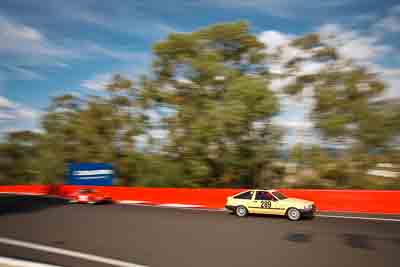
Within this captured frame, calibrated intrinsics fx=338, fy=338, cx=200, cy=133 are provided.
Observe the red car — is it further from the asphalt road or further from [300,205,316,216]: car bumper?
[300,205,316,216]: car bumper

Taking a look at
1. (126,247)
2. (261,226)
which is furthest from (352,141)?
(126,247)

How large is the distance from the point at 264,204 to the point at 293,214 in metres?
1.29

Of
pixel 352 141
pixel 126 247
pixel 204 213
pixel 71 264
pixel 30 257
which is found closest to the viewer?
pixel 71 264

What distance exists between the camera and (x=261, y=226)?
12.1 metres

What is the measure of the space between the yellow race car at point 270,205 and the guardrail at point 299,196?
8.86 feet

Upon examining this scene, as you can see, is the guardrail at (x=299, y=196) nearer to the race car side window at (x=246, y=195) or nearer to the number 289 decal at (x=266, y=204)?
the race car side window at (x=246, y=195)

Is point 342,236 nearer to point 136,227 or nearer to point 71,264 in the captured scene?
point 136,227

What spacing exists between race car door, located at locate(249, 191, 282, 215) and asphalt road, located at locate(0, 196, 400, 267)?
1.09 ft

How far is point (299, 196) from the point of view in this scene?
54.9 feet

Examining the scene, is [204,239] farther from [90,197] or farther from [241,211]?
[90,197]

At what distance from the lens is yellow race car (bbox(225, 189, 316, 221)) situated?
13.3m

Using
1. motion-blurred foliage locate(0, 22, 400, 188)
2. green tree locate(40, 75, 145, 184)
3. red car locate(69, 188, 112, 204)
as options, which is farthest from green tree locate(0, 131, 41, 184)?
red car locate(69, 188, 112, 204)

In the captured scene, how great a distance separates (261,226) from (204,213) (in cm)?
401

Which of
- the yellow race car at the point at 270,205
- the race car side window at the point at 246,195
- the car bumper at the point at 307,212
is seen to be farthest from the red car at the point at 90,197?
the car bumper at the point at 307,212
